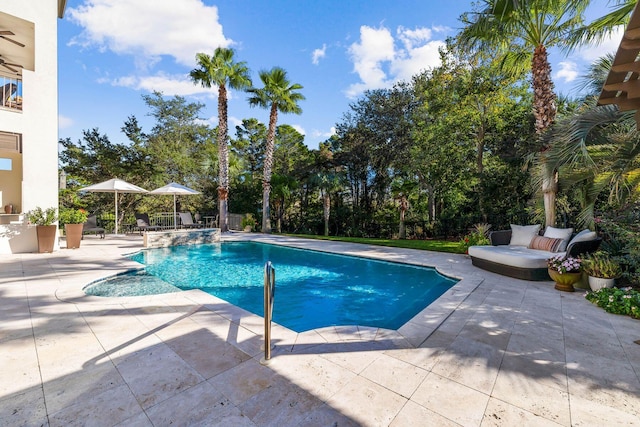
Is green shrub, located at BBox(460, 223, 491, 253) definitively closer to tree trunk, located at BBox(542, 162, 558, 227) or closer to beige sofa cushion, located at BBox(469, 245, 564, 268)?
beige sofa cushion, located at BBox(469, 245, 564, 268)

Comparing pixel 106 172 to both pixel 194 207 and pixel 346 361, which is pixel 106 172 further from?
pixel 346 361

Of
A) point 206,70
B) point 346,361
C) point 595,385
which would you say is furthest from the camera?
point 206,70

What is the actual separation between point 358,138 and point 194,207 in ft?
39.7

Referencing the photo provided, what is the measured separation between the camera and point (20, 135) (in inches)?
324

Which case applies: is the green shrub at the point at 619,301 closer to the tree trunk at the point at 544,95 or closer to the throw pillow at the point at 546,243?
the throw pillow at the point at 546,243

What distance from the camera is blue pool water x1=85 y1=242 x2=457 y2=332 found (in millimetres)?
5109

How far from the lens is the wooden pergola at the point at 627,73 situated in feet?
7.70

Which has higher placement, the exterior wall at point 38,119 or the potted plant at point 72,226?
the exterior wall at point 38,119

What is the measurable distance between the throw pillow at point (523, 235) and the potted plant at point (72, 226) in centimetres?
1360

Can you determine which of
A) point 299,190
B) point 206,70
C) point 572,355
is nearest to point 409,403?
point 572,355

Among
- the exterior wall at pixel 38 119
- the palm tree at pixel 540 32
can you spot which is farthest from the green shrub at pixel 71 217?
the palm tree at pixel 540 32

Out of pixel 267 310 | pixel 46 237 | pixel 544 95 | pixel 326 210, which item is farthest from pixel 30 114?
pixel 544 95

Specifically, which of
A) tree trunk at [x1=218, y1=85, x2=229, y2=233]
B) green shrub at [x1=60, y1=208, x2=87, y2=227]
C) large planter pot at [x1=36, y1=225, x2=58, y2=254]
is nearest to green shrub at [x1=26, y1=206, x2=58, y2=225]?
large planter pot at [x1=36, y1=225, x2=58, y2=254]

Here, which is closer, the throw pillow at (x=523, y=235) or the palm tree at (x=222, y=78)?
the throw pillow at (x=523, y=235)
